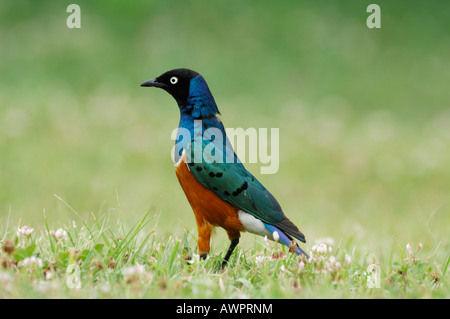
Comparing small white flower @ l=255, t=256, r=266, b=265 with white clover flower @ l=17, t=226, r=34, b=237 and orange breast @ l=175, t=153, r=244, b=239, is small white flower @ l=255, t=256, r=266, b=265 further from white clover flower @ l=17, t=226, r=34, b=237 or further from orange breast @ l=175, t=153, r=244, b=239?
white clover flower @ l=17, t=226, r=34, b=237

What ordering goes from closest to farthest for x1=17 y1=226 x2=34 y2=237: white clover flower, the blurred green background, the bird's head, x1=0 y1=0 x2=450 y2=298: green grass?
1. x1=0 y1=0 x2=450 y2=298: green grass
2. x1=17 y1=226 x2=34 y2=237: white clover flower
3. the bird's head
4. the blurred green background

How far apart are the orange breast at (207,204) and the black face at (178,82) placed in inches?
19.6

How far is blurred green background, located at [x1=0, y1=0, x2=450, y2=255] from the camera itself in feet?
27.1

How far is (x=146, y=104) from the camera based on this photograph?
447 inches

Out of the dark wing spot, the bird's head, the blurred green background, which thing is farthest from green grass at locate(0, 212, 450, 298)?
the blurred green background

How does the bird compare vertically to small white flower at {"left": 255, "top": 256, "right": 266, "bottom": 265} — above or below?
above

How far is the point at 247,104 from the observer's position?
1187cm

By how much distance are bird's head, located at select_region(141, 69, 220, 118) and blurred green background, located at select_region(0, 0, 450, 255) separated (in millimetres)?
2074

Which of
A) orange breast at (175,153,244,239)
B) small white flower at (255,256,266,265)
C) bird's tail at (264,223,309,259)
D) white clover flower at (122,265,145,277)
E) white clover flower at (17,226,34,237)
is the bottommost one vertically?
small white flower at (255,256,266,265)

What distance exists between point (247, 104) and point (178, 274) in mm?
8294

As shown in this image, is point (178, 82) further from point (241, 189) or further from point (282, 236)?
point (282, 236)

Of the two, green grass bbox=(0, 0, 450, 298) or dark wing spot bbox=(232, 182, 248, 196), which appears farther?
dark wing spot bbox=(232, 182, 248, 196)
